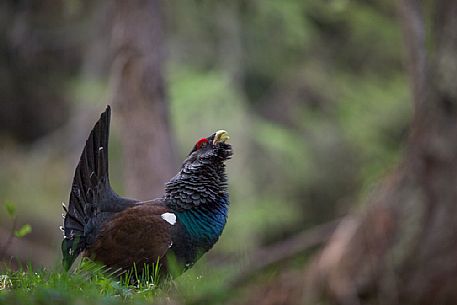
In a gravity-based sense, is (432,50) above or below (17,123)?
below

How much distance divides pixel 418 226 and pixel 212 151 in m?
→ 3.37

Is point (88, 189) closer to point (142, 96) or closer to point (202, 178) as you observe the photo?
point (202, 178)

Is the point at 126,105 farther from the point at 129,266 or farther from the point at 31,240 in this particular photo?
the point at 31,240

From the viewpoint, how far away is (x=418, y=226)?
3.22m

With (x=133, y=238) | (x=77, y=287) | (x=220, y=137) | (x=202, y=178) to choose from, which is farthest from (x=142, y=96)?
(x=77, y=287)

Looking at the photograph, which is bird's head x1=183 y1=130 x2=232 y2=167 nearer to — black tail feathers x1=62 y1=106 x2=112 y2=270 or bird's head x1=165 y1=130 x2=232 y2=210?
bird's head x1=165 y1=130 x2=232 y2=210

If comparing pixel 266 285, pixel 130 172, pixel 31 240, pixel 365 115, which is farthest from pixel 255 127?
pixel 266 285

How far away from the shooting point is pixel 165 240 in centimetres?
584

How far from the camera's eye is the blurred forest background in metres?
16.3

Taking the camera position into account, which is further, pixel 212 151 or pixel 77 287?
pixel 212 151

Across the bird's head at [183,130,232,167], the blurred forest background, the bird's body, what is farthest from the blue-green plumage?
the blurred forest background

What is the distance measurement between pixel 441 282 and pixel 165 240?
297 centimetres

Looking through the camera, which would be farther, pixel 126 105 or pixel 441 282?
pixel 126 105

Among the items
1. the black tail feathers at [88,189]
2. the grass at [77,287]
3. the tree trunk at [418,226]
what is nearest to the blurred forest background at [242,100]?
the black tail feathers at [88,189]
